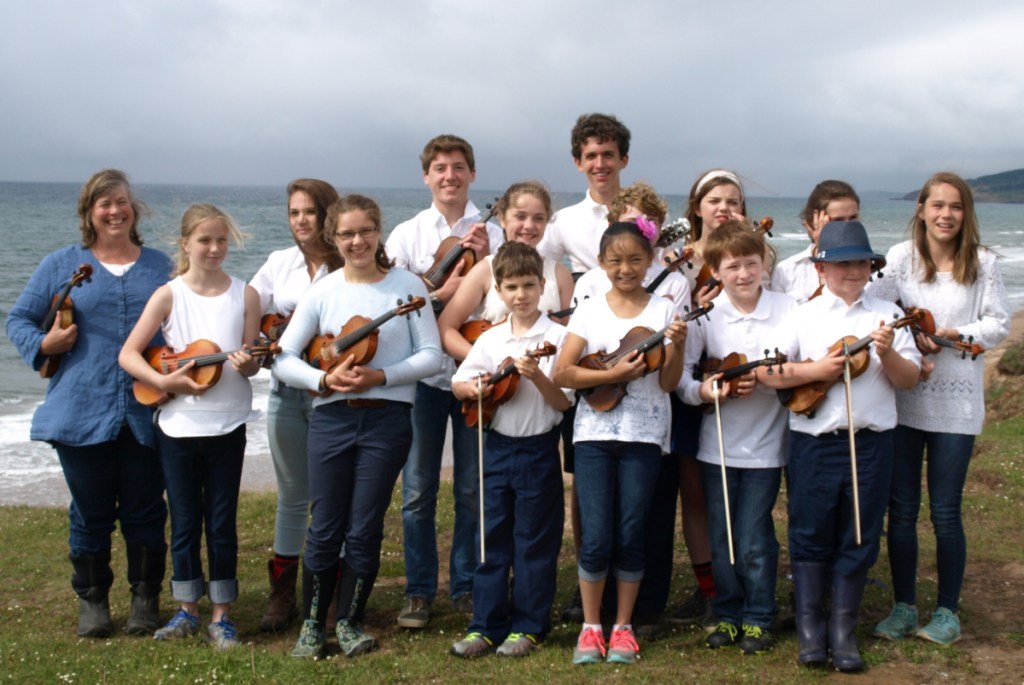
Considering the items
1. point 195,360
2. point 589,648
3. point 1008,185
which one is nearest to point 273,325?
point 195,360

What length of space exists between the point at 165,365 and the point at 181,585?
123 cm

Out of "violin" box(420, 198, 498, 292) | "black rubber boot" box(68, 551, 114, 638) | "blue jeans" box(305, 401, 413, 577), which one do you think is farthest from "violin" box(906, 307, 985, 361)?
"black rubber boot" box(68, 551, 114, 638)

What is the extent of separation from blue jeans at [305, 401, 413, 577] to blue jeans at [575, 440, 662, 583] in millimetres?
949

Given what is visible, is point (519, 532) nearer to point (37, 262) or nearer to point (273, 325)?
point (273, 325)

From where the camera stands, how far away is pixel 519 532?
17.3ft

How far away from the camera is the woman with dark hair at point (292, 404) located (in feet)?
19.1

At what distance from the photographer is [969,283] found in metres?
5.18

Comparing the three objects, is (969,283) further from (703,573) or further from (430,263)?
(430,263)

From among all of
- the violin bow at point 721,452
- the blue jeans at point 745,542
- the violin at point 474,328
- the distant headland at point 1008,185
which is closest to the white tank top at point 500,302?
the violin at point 474,328

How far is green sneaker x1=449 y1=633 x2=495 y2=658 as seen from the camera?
17.0 ft

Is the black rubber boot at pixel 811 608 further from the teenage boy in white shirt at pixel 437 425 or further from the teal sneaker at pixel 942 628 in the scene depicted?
the teenage boy in white shirt at pixel 437 425

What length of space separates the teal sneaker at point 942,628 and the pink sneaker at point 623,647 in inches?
57.7

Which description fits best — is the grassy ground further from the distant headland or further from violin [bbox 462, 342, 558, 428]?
the distant headland

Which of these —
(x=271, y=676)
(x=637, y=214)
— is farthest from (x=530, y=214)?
(x=271, y=676)
